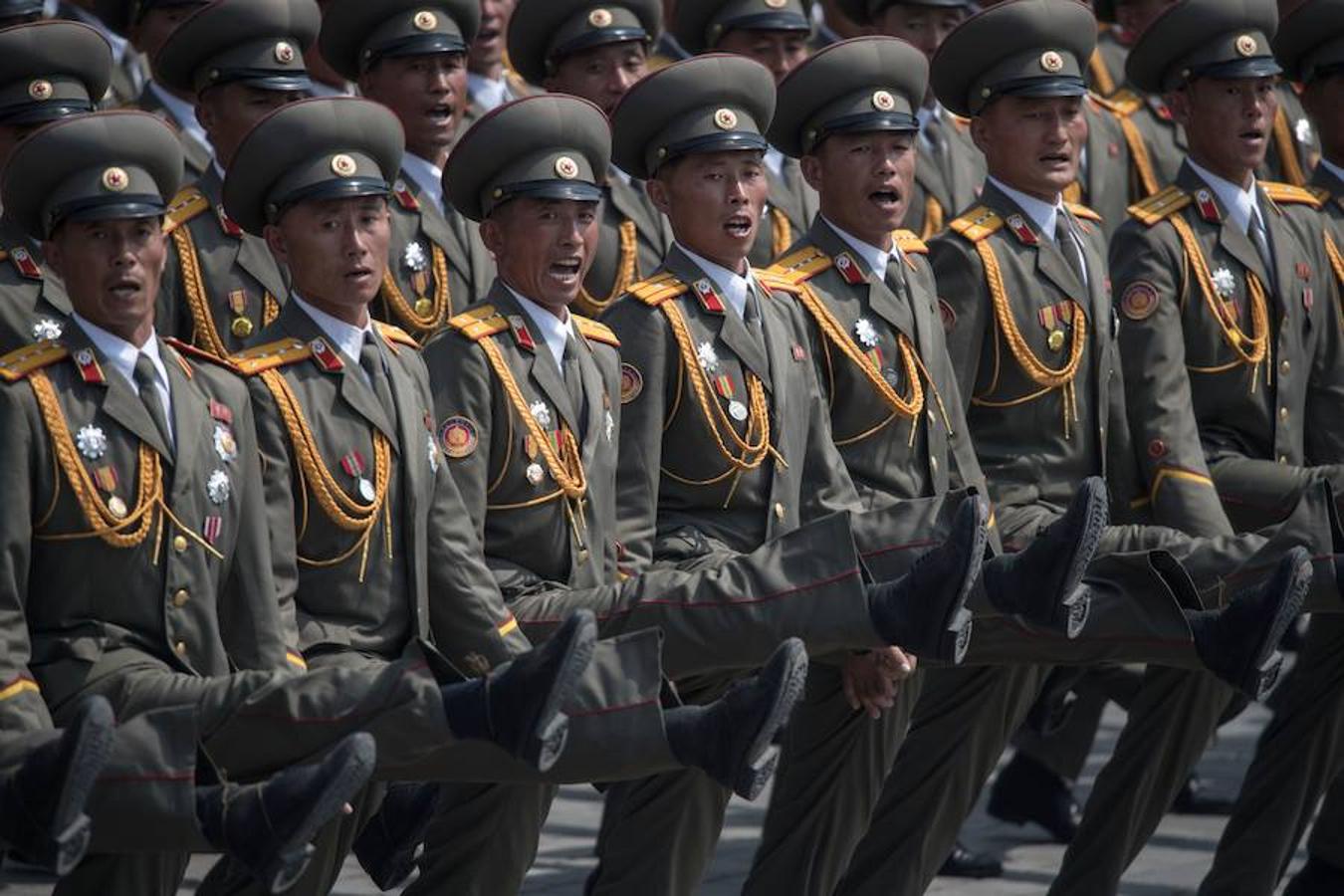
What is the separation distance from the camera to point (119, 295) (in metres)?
6.86

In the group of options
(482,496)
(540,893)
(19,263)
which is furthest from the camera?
(540,893)

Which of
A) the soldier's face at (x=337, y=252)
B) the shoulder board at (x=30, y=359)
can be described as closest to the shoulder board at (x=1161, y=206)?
the soldier's face at (x=337, y=252)

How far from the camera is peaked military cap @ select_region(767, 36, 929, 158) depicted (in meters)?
8.44

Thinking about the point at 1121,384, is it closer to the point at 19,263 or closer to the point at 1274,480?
the point at 1274,480

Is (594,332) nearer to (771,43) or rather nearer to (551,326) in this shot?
(551,326)

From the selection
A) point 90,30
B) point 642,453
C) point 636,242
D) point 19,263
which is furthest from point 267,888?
point 636,242

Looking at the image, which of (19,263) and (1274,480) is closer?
(19,263)

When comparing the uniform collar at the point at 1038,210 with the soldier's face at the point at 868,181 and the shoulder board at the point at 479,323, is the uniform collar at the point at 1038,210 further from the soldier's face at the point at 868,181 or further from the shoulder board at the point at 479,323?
the shoulder board at the point at 479,323

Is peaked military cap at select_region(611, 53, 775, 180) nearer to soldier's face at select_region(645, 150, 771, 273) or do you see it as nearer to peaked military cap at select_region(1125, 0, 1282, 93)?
soldier's face at select_region(645, 150, 771, 273)

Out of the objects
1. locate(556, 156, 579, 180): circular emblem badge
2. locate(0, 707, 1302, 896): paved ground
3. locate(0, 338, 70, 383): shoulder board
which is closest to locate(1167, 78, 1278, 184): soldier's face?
locate(0, 707, 1302, 896): paved ground

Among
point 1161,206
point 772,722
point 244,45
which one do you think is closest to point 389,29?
point 244,45

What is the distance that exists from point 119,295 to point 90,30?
1.74 metres

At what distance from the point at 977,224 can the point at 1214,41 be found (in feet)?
3.83

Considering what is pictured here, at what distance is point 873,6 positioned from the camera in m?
10.6
